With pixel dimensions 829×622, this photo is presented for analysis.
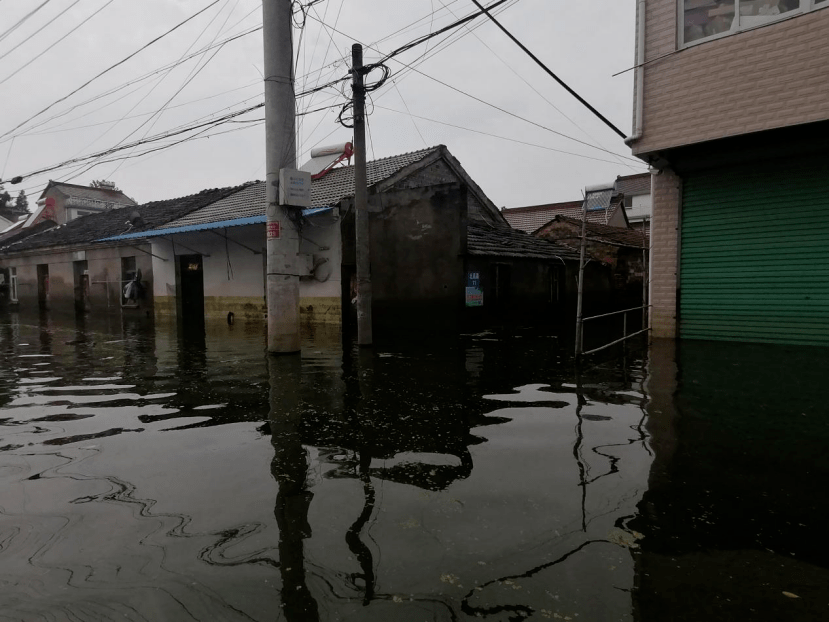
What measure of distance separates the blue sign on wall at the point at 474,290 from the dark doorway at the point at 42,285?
840 inches

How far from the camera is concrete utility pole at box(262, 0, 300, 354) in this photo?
8.93 metres

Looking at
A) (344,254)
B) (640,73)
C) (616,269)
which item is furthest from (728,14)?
(616,269)

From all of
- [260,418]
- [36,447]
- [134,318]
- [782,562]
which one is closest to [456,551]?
[782,562]

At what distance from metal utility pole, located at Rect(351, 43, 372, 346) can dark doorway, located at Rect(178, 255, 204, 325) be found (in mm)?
10032

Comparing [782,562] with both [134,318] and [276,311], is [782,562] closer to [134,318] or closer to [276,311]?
[276,311]

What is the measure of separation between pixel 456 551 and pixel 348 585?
586 millimetres

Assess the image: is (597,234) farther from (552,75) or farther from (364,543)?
(364,543)

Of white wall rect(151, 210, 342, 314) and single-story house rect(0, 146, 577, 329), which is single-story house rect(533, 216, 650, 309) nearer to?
single-story house rect(0, 146, 577, 329)

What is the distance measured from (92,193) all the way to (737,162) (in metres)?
37.6

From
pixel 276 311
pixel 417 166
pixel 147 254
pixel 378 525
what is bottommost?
pixel 378 525

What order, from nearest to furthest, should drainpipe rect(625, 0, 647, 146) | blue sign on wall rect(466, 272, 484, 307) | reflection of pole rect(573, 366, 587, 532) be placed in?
reflection of pole rect(573, 366, 587, 532) < drainpipe rect(625, 0, 647, 146) < blue sign on wall rect(466, 272, 484, 307)

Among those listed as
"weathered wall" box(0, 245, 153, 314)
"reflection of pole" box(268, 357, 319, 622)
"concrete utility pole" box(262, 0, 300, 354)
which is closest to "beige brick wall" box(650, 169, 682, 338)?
"concrete utility pole" box(262, 0, 300, 354)

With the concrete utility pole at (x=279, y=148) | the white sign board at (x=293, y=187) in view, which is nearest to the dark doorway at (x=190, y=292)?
the concrete utility pole at (x=279, y=148)

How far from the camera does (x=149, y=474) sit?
3.85 meters
